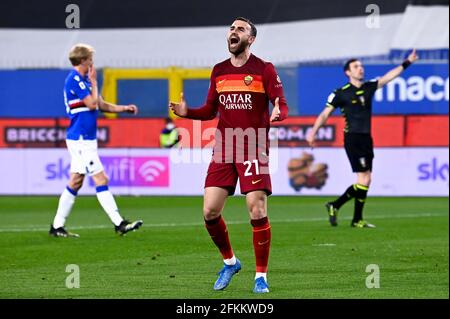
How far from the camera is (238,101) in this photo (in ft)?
34.2

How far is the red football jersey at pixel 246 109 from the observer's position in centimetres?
1037

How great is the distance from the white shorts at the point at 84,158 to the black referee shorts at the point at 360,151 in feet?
13.0

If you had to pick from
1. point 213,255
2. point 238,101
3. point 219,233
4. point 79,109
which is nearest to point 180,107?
point 238,101

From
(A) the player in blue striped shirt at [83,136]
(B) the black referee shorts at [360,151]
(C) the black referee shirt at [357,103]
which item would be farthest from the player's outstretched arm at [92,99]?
(B) the black referee shorts at [360,151]

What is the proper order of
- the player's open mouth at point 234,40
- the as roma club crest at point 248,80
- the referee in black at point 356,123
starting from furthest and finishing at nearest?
the referee in black at point 356,123
the as roma club crest at point 248,80
the player's open mouth at point 234,40

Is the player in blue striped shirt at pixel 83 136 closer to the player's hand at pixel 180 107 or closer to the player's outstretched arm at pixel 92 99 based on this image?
the player's outstretched arm at pixel 92 99

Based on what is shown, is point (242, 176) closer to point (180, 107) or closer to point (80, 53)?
point (180, 107)

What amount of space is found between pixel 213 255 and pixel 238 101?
3360 millimetres

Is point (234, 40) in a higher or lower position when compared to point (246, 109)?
higher

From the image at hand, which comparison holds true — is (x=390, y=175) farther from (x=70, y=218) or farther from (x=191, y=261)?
(x=191, y=261)

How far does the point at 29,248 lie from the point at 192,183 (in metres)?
11.7
